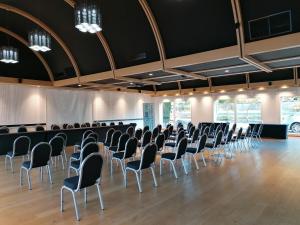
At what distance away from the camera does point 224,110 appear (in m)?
16.4

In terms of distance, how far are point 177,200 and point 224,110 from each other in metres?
13.4

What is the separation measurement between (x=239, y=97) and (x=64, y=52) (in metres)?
11.5

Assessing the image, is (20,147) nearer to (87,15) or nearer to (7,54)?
(7,54)

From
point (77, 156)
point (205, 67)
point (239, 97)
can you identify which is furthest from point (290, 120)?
point (77, 156)

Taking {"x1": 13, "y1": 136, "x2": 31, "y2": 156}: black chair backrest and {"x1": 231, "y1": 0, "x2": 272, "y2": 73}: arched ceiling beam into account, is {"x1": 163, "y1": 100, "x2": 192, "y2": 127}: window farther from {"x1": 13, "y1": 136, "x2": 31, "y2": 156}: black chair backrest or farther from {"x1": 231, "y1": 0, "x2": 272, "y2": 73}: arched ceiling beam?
{"x1": 13, "y1": 136, "x2": 31, "y2": 156}: black chair backrest

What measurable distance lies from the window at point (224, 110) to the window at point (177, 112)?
2.20 meters

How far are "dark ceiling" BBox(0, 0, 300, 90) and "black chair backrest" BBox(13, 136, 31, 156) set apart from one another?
5.28 metres

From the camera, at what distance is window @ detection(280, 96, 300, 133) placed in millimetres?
13859

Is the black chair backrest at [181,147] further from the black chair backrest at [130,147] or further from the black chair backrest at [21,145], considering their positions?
the black chair backrest at [21,145]

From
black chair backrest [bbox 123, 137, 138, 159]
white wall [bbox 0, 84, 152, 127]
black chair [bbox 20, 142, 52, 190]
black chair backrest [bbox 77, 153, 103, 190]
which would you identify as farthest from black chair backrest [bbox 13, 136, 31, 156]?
white wall [bbox 0, 84, 152, 127]

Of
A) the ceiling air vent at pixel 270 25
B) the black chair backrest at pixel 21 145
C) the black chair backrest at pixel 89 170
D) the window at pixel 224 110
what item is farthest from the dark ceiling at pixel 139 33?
the black chair backrest at pixel 89 170

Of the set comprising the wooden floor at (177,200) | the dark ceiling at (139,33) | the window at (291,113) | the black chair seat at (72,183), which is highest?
the dark ceiling at (139,33)

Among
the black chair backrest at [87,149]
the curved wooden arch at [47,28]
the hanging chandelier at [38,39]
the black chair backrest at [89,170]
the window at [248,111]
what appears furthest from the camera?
the window at [248,111]

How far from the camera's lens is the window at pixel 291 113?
45.5 ft
